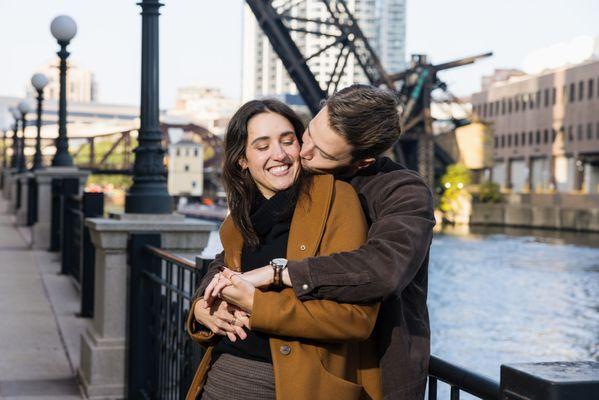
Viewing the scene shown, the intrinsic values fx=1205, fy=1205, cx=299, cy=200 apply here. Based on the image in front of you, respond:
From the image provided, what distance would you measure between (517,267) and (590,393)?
4591cm

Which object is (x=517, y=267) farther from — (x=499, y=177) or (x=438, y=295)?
(x=499, y=177)

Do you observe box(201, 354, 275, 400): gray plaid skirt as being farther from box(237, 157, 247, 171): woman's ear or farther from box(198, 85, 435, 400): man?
box(237, 157, 247, 171): woman's ear

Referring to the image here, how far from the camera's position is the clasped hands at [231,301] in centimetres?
261

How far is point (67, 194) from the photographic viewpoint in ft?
45.3

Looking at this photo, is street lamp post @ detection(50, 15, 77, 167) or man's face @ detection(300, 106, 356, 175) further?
street lamp post @ detection(50, 15, 77, 167)

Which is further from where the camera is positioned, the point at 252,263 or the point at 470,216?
the point at 470,216

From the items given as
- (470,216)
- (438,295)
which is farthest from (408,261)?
(470,216)

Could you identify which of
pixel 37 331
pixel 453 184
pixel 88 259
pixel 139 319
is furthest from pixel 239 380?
pixel 453 184

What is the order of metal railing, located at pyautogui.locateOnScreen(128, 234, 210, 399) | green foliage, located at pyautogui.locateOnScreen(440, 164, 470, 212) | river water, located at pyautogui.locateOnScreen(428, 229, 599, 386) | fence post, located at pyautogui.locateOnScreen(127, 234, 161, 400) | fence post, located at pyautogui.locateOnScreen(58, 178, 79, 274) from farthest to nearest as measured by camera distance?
green foliage, located at pyautogui.locateOnScreen(440, 164, 470, 212) < river water, located at pyautogui.locateOnScreen(428, 229, 599, 386) < fence post, located at pyautogui.locateOnScreen(58, 178, 79, 274) < fence post, located at pyautogui.locateOnScreen(127, 234, 161, 400) < metal railing, located at pyautogui.locateOnScreen(128, 234, 210, 399)

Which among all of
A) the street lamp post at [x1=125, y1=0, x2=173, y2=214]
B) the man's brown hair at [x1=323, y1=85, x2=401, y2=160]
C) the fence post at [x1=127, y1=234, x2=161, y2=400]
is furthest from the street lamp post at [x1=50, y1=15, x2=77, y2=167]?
the man's brown hair at [x1=323, y1=85, x2=401, y2=160]

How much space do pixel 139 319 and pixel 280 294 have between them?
376 cm

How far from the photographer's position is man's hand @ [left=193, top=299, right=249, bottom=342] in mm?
2697

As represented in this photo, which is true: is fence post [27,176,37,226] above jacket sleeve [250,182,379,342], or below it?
below

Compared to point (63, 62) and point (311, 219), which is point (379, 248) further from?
point (63, 62)
